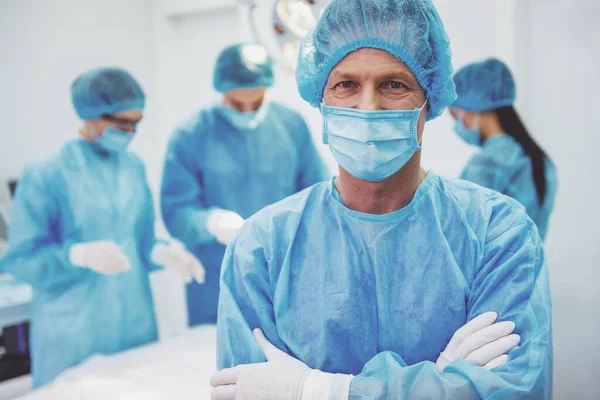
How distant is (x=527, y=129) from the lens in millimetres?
2129

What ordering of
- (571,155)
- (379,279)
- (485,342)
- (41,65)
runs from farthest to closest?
(41,65)
(571,155)
(379,279)
(485,342)

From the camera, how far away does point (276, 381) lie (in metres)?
1.07

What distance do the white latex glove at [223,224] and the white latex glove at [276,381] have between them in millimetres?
963

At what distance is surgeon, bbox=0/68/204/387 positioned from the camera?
84.7 inches

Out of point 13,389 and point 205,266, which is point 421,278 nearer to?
point 205,266

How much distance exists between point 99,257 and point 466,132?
1.53 meters

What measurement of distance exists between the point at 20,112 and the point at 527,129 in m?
2.06

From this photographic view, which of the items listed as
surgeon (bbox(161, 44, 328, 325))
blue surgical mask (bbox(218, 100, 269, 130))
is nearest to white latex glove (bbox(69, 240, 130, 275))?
surgeon (bbox(161, 44, 328, 325))

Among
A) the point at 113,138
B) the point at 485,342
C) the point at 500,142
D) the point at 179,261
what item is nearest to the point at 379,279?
the point at 485,342

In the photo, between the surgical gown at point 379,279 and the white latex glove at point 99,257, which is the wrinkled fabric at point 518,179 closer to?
the surgical gown at point 379,279

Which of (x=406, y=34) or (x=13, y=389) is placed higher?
(x=406, y=34)

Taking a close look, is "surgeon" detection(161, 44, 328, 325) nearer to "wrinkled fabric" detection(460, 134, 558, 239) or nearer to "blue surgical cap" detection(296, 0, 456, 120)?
"wrinkled fabric" detection(460, 134, 558, 239)

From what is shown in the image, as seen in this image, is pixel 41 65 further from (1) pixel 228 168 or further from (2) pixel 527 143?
(2) pixel 527 143

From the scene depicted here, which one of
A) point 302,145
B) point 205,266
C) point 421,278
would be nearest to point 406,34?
point 421,278
